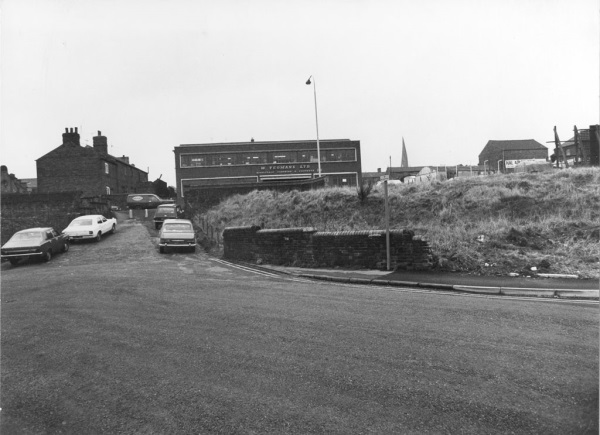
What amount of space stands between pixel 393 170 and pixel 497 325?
9020cm

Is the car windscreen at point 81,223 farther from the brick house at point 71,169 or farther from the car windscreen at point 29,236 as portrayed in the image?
the brick house at point 71,169

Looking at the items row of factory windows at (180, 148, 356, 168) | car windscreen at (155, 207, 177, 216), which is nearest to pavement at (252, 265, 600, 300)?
car windscreen at (155, 207, 177, 216)

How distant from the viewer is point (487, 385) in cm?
399

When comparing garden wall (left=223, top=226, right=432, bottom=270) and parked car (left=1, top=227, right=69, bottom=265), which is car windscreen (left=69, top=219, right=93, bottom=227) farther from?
garden wall (left=223, top=226, right=432, bottom=270)

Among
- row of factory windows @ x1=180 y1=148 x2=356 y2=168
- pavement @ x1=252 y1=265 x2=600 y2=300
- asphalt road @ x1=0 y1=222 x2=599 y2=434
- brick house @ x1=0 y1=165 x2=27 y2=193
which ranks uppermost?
row of factory windows @ x1=180 y1=148 x2=356 y2=168

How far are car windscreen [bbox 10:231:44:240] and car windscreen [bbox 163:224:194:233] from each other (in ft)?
18.2

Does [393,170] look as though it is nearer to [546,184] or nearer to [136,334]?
[546,184]

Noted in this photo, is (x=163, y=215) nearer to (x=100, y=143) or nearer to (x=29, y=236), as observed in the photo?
(x=29, y=236)

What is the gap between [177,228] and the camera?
2189cm

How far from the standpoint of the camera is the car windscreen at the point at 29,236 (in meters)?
18.6

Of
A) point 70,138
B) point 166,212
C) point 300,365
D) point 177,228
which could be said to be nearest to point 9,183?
point 70,138

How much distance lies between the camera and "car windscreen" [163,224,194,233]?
70.6ft

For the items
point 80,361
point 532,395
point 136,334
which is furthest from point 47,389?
point 532,395

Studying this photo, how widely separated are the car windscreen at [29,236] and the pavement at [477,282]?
13.5 meters
